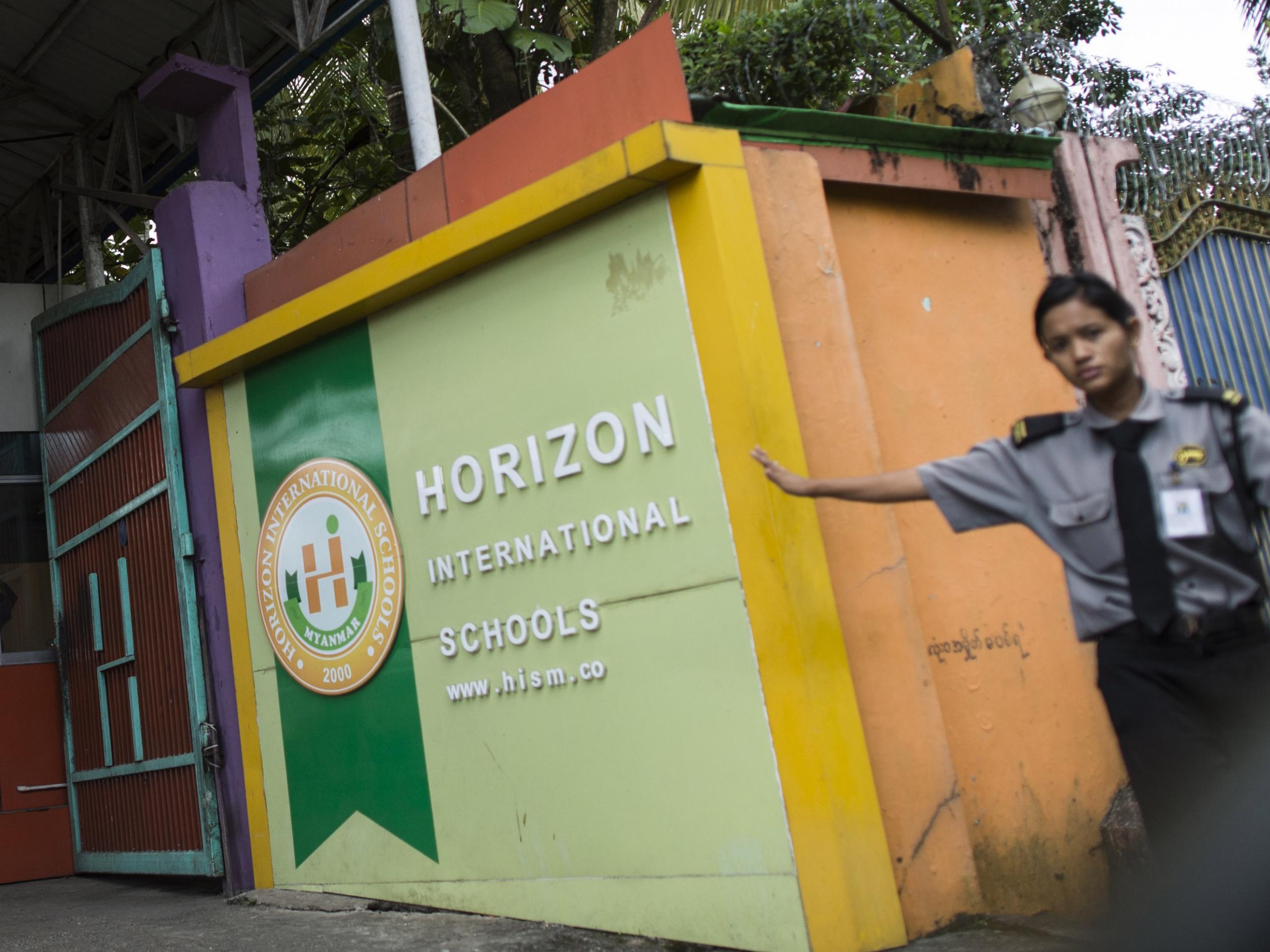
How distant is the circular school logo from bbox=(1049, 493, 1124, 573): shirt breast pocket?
2.71 meters

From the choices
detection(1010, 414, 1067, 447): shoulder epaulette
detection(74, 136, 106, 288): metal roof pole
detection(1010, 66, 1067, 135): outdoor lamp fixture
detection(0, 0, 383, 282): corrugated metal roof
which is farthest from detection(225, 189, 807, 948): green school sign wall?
detection(74, 136, 106, 288): metal roof pole

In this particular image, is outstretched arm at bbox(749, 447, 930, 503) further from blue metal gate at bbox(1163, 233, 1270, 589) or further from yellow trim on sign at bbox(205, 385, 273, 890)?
yellow trim on sign at bbox(205, 385, 273, 890)

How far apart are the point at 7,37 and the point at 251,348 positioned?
4.69m

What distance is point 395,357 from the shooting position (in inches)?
184

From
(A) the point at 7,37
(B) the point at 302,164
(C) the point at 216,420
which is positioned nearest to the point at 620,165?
(C) the point at 216,420

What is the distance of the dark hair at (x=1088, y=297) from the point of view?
248cm

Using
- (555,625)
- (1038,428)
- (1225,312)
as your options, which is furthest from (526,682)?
(1225,312)

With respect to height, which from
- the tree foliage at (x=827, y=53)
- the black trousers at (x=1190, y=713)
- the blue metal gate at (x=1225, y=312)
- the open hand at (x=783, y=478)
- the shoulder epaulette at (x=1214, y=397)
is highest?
the tree foliage at (x=827, y=53)

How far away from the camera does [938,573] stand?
4035mm

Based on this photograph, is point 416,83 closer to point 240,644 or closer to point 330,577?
point 330,577

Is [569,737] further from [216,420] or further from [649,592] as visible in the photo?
[216,420]

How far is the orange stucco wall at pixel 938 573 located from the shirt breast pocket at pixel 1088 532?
115 cm

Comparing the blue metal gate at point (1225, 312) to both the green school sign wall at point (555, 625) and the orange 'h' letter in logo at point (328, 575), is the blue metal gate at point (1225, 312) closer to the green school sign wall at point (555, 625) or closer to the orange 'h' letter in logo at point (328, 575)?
the green school sign wall at point (555, 625)

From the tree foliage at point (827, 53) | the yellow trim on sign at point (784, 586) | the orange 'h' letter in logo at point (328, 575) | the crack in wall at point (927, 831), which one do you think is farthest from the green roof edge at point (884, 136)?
the orange 'h' letter in logo at point (328, 575)
